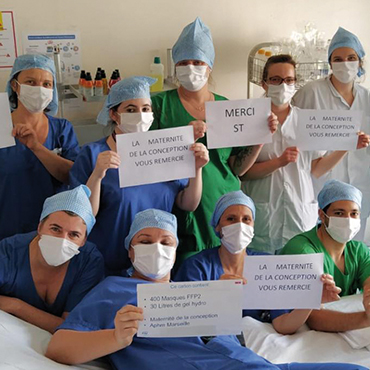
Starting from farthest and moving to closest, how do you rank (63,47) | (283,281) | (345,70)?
(63,47)
(345,70)
(283,281)

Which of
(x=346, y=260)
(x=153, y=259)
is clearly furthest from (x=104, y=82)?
(x=346, y=260)

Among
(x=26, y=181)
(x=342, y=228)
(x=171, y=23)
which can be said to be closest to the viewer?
(x=342, y=228)

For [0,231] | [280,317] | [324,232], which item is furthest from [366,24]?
[0,231]

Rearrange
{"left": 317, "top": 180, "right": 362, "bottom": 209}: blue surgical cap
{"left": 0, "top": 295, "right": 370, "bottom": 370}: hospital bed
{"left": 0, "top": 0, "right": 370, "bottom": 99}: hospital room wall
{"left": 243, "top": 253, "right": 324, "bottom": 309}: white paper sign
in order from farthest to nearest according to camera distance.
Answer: {"left": 0, "top": 0, "right": 370, "bottom": 99}: hospital room wall < {"left": 317, "top": 180, "right": 362, "bottom": 209}: blue surgical cap < {"left": 243, "top": 253, "right": 324, "bottom": 309}: white paper sign < {"left": 0, "top": 295, "right": 370, "bottom": 370}: hospital bed

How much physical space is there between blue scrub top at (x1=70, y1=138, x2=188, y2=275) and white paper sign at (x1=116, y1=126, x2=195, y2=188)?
10 centimetres

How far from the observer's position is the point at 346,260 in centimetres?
200

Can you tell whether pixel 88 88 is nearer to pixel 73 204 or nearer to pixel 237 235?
pixel 73 204

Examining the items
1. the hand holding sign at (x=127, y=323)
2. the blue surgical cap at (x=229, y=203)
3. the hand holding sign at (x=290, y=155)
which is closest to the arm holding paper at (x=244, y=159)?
the hand holding sign at (x=290, y=155)

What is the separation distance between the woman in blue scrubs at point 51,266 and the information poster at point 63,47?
1.42 meters

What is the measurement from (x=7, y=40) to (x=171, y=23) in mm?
988

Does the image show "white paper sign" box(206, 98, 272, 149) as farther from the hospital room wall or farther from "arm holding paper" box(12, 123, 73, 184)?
the hospital room wall

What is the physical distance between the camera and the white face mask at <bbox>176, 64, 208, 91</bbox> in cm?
223

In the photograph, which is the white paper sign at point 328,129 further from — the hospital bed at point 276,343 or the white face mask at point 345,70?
the hospital bed at point 276,343

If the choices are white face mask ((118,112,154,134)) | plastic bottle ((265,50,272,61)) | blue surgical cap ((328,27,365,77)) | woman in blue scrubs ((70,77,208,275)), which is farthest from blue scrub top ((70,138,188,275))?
→ plastic bottle ((265,50,272,61))
